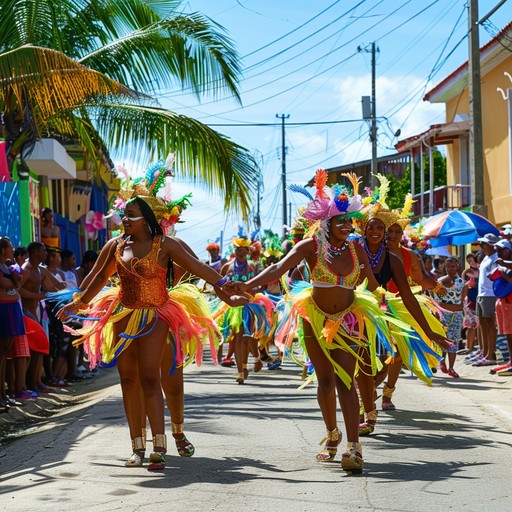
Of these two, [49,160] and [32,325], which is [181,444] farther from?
[49,160]

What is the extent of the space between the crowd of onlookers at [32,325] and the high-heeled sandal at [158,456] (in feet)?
9.45

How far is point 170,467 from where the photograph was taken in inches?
315

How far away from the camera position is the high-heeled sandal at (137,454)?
26.2ft

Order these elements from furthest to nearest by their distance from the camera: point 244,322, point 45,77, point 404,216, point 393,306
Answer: point 244,322 → point 45,77 → point 404,216 → point 393,306

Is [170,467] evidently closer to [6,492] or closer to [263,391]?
[6,492]

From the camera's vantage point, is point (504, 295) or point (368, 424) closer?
point (368, 424)

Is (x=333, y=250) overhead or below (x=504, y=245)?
below

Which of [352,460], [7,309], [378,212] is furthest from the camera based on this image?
[7,309]

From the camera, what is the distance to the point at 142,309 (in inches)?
324

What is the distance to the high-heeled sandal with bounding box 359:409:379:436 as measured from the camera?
9.61 meters

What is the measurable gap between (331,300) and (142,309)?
144 cm

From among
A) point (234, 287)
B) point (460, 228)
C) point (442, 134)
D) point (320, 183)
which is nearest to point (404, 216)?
point (320, 183)

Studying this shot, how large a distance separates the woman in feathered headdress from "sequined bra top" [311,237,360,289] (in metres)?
0.83

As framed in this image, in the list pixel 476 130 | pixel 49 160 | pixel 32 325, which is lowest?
pixel 32 325
